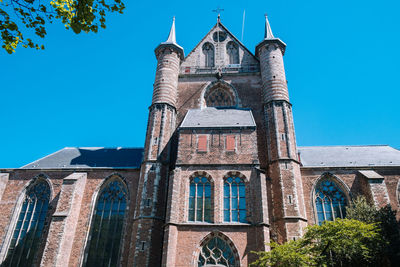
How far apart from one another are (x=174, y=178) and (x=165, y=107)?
267 inches

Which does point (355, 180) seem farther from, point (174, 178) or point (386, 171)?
point (174, 178)

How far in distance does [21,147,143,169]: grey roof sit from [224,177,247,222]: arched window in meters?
8.00

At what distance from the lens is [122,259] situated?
59.2 feet

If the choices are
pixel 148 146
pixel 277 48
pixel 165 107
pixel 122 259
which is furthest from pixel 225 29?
pixel 122 259

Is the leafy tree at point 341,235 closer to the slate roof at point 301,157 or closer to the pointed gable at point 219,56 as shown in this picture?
the slate roof at point 301,157

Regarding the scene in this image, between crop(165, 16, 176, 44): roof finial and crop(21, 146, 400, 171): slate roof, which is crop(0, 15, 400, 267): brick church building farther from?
crop(165, 16, 176, 44): roof finial

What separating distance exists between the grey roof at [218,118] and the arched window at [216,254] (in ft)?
23.9

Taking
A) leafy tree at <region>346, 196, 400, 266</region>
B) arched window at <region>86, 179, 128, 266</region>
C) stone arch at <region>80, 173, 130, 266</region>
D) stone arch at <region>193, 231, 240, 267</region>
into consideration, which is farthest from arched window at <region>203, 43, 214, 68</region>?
leafy tree at <region>346, 196, 400, 266</region>

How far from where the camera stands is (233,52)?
89.4ft

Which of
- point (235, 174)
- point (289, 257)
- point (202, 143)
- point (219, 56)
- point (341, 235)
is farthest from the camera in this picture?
point (219, 56)

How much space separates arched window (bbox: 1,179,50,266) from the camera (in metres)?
19.4

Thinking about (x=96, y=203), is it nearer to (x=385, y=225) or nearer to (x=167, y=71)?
(x=167, y=71)

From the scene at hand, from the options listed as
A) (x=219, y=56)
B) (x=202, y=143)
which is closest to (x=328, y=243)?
(x=202, y=143)

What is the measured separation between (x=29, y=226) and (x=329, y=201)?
20.8m
